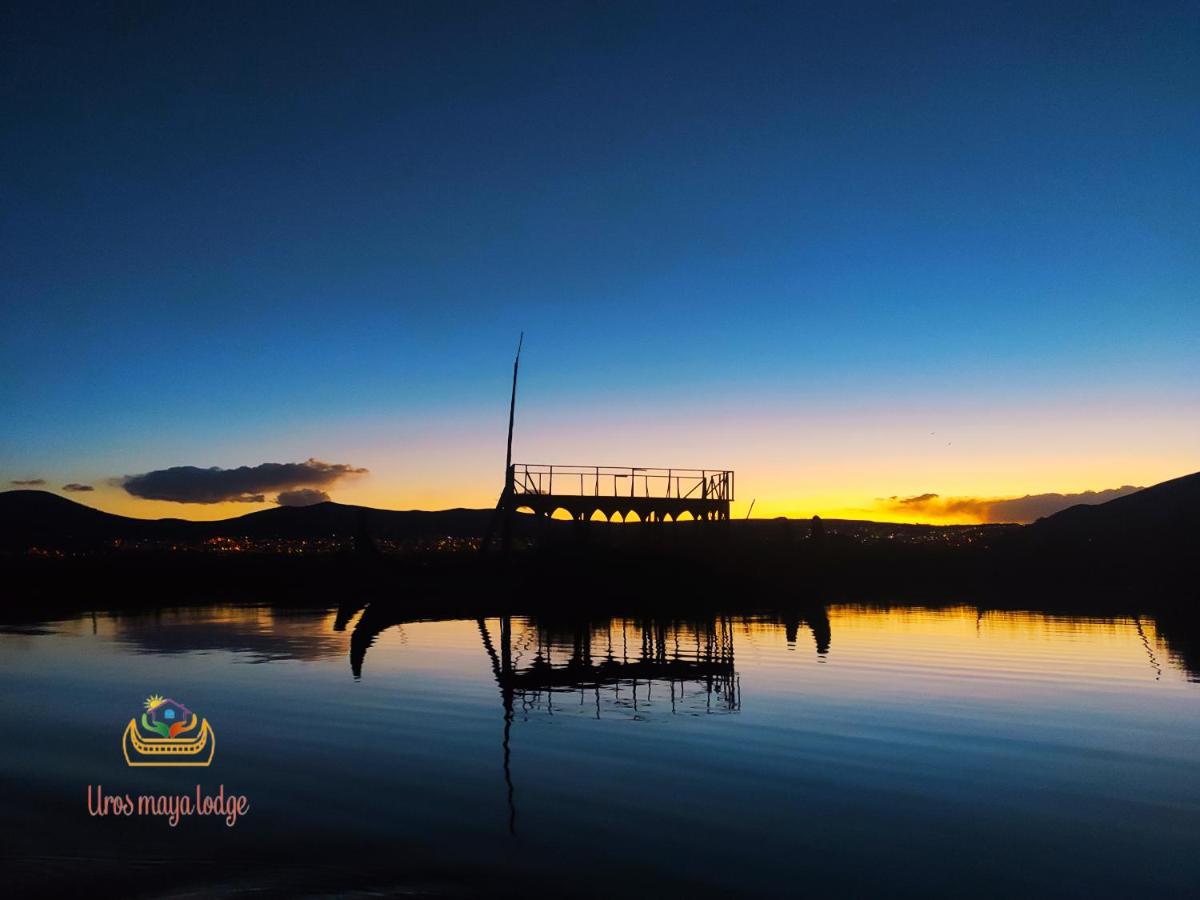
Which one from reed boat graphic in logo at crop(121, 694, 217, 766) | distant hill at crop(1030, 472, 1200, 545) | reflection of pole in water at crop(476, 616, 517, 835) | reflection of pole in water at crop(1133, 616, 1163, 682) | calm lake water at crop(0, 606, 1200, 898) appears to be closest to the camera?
calm lake water at crop(0, 606, 1200, 898)

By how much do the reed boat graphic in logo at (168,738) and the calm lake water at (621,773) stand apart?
287 mm

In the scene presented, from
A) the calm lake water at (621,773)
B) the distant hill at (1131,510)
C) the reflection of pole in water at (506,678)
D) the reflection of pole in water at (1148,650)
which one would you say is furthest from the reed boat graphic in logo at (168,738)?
the distant hill at (1131,510)

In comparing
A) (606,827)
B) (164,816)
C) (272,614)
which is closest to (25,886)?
(164,816)

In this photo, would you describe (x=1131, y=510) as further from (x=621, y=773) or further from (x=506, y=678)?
(x=621, y=773)

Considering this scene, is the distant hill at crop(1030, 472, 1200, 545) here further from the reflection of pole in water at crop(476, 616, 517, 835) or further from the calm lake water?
the calm lake water

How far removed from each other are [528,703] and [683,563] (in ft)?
112

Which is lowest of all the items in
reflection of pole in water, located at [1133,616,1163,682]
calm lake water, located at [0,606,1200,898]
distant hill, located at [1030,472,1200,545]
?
reflection of pole in water, located at [1133,616,1163,682]

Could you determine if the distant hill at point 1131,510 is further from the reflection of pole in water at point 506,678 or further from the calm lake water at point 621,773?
the calm lake water at point 621,773

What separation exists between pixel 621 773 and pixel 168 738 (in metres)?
8.74

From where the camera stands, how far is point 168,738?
50.5 feet

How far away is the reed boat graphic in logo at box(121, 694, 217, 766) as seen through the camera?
13.2 m

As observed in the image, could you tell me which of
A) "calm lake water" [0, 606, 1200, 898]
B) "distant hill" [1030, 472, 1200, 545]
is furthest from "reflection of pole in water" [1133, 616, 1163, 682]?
"distant hill" [1030, 472, 1200, 545]

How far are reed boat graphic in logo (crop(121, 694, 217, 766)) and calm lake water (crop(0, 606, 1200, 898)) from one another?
0.29 metres

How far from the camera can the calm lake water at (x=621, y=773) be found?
27.6 feet
